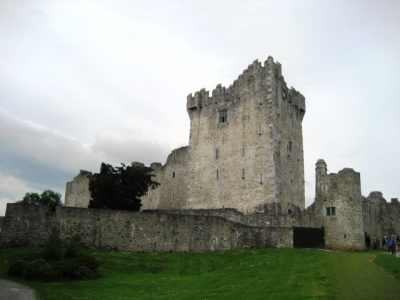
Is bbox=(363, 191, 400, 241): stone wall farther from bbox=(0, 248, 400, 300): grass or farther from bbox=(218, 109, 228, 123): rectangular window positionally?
bbox=(218, 109, 228, 123): rectangular window

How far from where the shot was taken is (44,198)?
7031 cm

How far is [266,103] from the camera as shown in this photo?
42.5m

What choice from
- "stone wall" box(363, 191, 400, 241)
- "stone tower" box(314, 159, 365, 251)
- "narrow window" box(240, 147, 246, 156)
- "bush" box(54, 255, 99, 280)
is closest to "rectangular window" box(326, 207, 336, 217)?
"stone tower" box(314, 159, 365, 251)

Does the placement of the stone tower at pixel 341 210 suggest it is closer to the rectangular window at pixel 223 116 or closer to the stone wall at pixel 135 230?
the stone wall at pixel 135 230

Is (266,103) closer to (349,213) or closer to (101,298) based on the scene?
(349,213)

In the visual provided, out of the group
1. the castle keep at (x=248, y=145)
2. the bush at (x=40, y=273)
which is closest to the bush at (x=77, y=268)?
the bush at (x=40, y=273)

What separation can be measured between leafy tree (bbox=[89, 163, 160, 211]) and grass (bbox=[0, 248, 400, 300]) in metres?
9.91

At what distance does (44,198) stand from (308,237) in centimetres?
5062

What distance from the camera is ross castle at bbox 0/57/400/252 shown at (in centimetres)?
2788

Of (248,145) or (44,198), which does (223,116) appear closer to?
(248,145)

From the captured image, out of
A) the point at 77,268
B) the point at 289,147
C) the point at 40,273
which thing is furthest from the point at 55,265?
the point at 289,147

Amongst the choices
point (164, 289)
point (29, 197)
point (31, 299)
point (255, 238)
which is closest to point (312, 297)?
point (164, 289)

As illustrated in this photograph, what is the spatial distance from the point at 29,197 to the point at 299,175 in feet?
150

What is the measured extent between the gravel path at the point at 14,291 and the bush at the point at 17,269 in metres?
1.31
